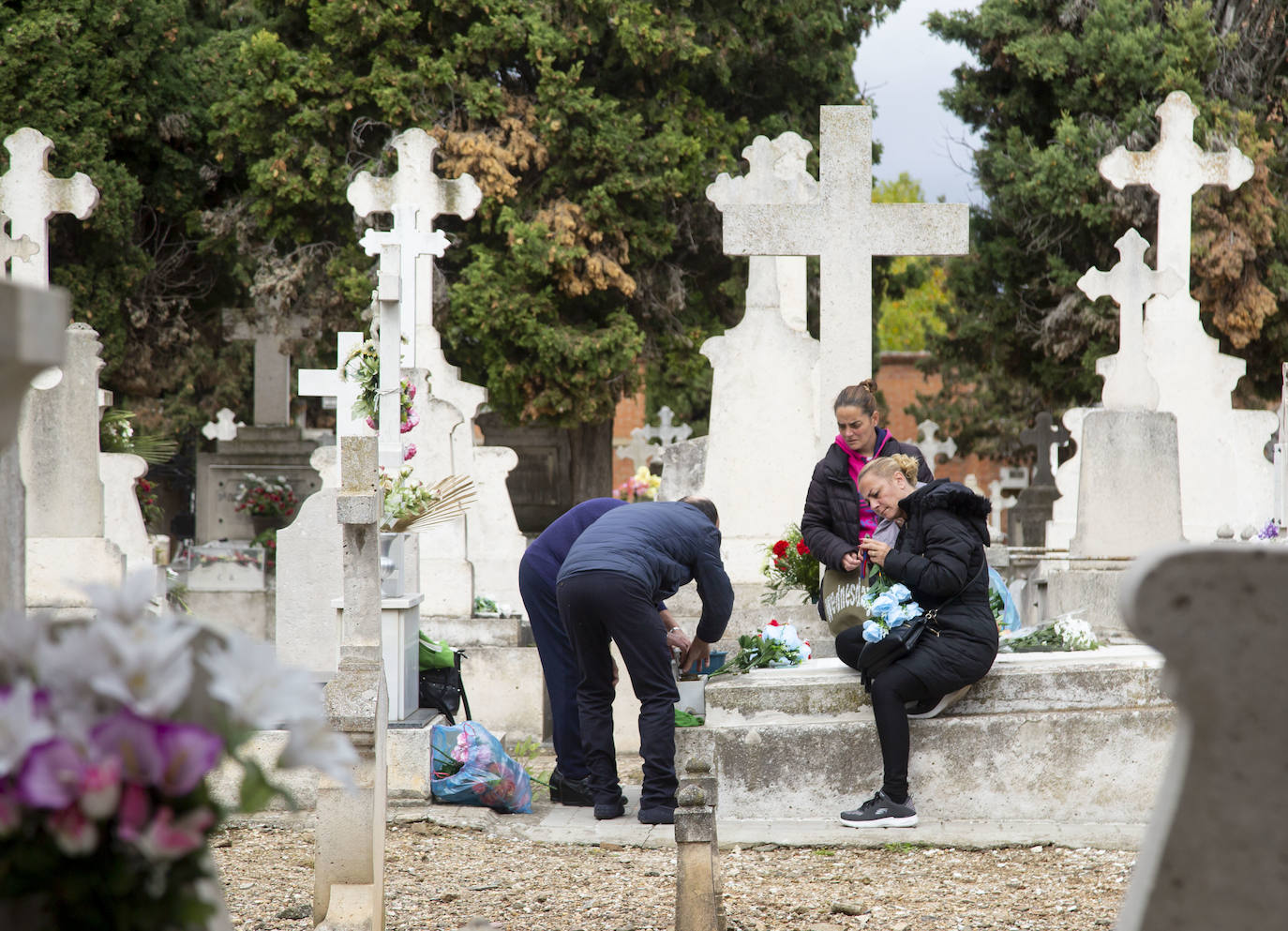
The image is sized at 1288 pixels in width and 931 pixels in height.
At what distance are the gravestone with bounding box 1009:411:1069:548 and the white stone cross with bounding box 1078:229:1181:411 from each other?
18.8 feet

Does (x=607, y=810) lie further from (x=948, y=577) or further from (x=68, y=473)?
(x=68, y=473)

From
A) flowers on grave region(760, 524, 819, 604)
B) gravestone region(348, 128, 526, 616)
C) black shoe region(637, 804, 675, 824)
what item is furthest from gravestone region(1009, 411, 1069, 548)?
black shoe region(637, 804, 675, 824)

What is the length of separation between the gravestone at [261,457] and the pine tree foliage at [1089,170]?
9362mm

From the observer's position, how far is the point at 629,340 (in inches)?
639

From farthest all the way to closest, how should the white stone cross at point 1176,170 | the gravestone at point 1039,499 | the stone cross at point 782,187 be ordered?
1. the gravestone at point 1039,499
2. the stone cross at point 782,187
3. the white stone cross at point 1176,170

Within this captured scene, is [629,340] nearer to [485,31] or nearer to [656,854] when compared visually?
[485,31]

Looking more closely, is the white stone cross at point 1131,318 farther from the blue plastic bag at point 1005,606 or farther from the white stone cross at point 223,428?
the white stone cross at point 223,428

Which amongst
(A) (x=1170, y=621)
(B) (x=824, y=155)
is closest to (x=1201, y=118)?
(B) (x=824, y=155)

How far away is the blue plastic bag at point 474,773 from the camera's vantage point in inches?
248

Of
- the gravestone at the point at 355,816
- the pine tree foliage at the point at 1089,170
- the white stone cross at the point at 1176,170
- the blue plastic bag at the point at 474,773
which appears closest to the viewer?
the gravestone at the point at 355,816

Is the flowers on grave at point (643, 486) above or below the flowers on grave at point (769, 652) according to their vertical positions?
above

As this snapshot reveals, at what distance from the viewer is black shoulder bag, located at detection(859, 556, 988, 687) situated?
5.59 metres

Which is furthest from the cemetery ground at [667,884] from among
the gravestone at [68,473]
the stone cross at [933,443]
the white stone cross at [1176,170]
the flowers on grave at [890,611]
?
the stone cross at [933,443]

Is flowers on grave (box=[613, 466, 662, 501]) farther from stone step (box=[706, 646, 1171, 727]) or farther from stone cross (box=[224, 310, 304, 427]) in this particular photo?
stone step (box=[706, 646, 1171, 727])
